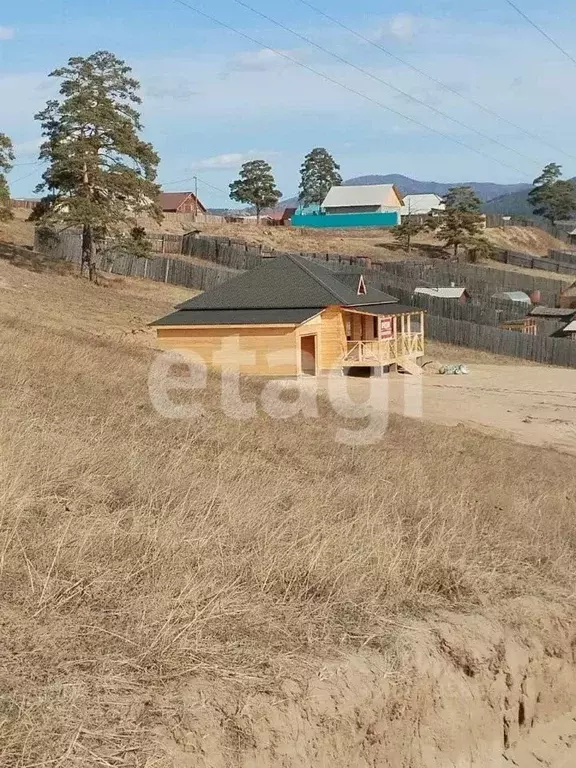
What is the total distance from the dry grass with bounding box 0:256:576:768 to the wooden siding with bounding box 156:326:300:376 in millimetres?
21892

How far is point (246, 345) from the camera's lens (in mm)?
34156

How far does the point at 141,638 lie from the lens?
178 inches

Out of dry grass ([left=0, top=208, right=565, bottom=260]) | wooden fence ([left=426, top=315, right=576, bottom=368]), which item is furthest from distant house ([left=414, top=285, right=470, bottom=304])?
dry grass ([left=0, top=208, right=565, bottom=260])

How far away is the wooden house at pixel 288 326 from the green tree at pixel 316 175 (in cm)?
10138

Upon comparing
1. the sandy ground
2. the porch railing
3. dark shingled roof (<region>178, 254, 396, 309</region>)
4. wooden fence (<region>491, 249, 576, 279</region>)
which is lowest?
the sandy ground

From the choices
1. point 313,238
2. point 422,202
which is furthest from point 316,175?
point 313,238

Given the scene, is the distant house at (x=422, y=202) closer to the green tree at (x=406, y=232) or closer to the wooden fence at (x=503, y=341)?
the green tree at (x=406, y=232)

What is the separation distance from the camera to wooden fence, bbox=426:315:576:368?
45.4 m

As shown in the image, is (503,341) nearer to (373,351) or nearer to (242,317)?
(373,351)

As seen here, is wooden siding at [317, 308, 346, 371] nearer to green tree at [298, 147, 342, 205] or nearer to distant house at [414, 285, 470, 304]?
distant house at [414, 285, 470, 304]

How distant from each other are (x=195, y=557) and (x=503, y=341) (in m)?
Result: 42.7

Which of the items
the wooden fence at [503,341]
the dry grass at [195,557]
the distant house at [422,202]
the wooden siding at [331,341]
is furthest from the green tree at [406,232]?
the dry grass at [195,557]

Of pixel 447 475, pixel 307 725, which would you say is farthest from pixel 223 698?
pixel 447 475

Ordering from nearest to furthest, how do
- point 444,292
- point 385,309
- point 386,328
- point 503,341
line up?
point 386,328, point 385,309, point 503,341, point 444,292
